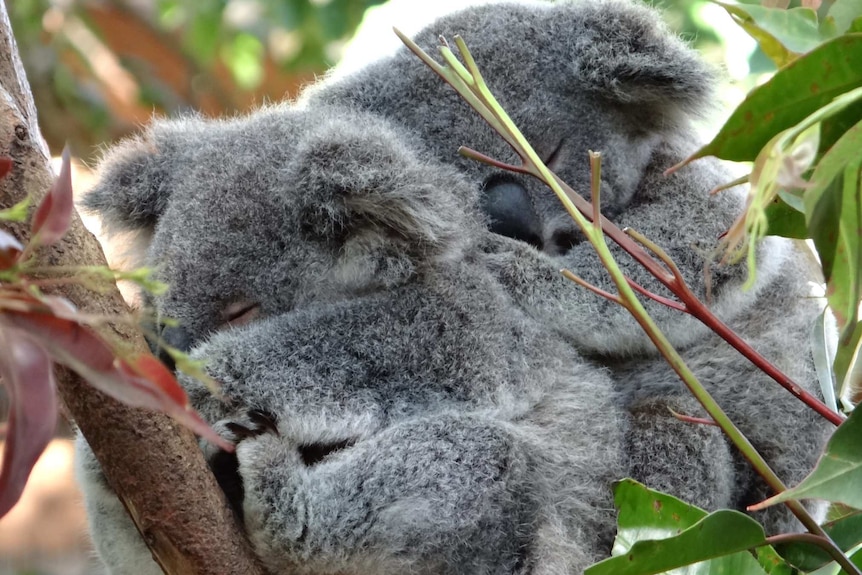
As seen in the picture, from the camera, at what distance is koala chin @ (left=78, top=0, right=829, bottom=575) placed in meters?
1.61

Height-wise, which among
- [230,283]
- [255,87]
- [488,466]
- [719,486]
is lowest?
[255,87]

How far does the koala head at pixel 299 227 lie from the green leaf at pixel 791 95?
70 centimetres

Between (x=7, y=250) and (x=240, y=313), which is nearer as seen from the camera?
(x=7, y=250)

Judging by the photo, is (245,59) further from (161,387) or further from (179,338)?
(161,387)

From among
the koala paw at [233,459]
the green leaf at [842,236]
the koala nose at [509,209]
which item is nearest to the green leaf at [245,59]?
the koala nose at [509,209]

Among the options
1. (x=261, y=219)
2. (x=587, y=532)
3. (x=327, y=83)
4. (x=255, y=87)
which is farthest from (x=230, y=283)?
(x=255, y=87)

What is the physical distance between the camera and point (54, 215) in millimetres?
829

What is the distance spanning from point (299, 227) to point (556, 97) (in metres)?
0.89

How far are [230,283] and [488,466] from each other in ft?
2.01

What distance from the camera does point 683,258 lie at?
2.20 m

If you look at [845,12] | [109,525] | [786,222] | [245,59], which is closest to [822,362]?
A: [786,222]

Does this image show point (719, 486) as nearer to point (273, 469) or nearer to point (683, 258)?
point (683, 258)

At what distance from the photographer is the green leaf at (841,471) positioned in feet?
3.56

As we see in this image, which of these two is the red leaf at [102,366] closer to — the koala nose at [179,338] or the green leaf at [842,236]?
the green leaf at [842,236]
